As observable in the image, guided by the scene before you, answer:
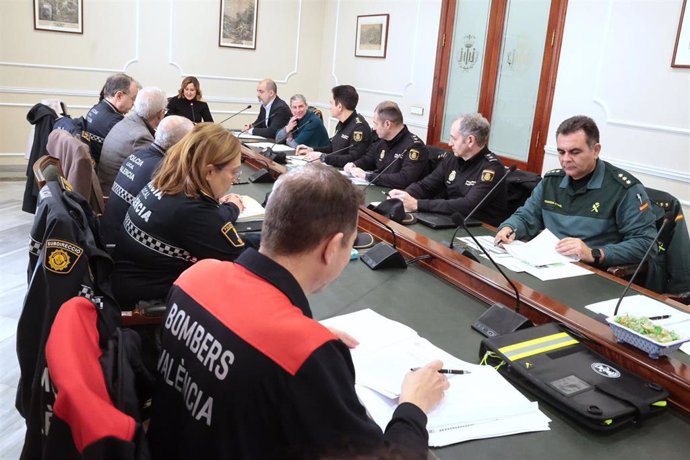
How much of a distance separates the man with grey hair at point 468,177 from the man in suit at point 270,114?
9.03ft

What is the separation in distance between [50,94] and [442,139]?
394 centimetres

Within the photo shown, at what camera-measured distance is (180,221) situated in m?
1.79

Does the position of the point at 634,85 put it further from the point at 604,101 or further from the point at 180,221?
the point at 180,221

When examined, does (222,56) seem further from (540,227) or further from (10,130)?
(540,227)

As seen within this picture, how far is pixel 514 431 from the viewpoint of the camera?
1069mm

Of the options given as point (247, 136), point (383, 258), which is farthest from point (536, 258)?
point (247, 136)

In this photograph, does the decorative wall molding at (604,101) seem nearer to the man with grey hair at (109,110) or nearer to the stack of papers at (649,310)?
the stack of papers at (649,310)

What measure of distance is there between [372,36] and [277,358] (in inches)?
223

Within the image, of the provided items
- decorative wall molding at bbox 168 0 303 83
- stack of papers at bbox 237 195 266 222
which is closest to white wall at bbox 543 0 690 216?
stack of papers at bbox 237 195 266 222

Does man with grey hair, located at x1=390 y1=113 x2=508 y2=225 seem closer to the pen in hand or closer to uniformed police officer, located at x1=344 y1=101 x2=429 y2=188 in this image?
uniformed police officer, located at x1=344 y1=101 x2=429 y2=188

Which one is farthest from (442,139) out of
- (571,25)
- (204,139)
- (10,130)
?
(10,130)

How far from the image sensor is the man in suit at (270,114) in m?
5.63

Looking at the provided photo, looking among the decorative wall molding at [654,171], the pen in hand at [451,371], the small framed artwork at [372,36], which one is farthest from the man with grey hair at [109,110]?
the decorative wall molding at [654,171]

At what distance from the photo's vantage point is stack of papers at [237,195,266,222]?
2430 millimetres
